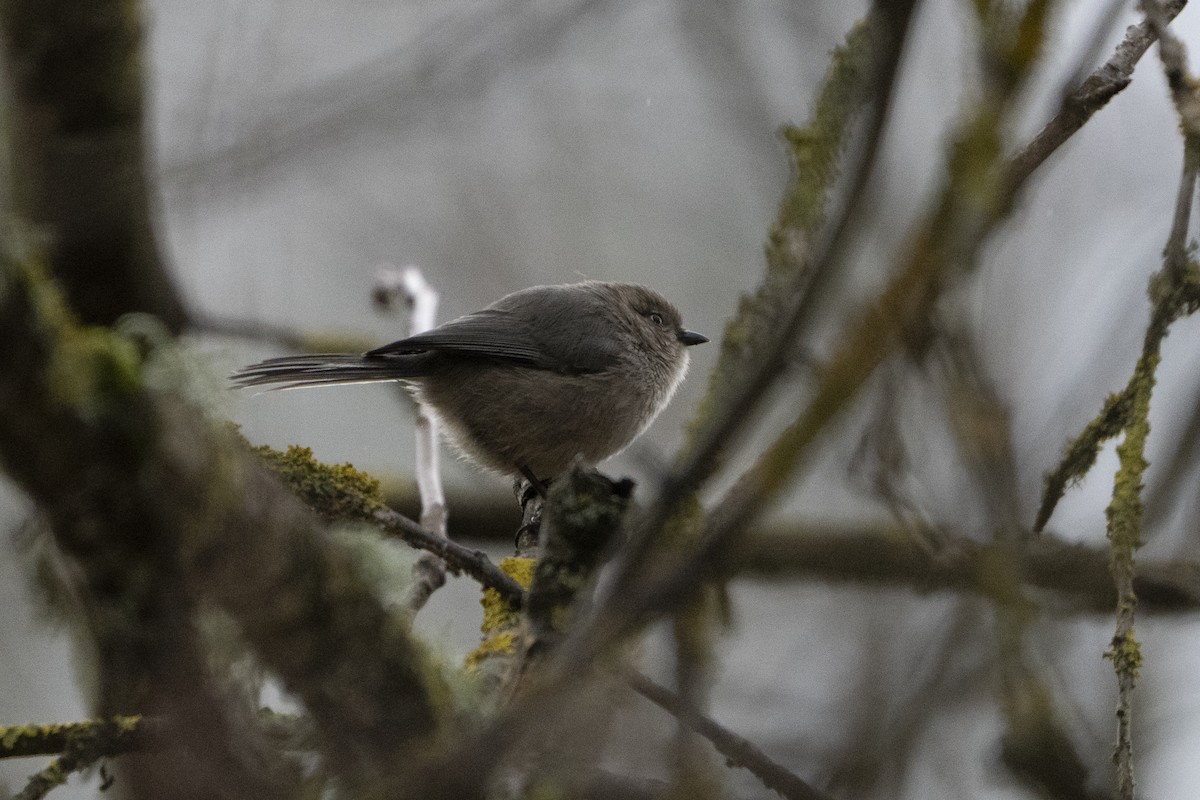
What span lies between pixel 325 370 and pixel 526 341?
Result: 0.86m

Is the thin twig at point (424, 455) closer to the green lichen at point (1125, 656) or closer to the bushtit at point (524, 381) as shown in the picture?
the bushtit at point (524, 381)

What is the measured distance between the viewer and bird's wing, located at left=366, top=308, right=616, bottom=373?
4.44 metres

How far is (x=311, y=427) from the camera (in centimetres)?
671

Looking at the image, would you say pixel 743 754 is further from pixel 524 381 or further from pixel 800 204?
pixel 524 381

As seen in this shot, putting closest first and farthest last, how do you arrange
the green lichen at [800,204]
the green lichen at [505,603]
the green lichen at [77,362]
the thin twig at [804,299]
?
the thin twig at [804,299] → the green lichen at [77,362] → the green lichen at [800,204] → the green lichen at [505,603]

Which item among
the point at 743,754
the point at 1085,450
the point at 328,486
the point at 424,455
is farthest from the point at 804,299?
the point at 424,455

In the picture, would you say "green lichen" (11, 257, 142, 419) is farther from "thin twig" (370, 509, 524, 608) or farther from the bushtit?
the bushtit

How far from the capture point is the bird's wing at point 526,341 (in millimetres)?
4441

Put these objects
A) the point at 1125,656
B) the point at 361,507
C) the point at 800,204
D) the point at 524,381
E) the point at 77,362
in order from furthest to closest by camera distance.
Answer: the point at 524,381
the point at 361,507
the point at 1125,656
the point at 800,204
the point at 77,362

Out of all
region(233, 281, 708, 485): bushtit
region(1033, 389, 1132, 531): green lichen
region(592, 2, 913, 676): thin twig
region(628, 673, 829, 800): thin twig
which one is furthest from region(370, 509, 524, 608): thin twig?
region(592, 2, 913, 676): thin twig

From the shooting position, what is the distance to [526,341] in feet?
15.1

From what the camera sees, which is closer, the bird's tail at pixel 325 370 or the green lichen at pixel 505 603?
the green lichen at pixel 505 603

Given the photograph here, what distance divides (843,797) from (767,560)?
119 inches

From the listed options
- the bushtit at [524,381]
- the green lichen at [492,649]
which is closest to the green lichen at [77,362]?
the green lichen at [492,649]
